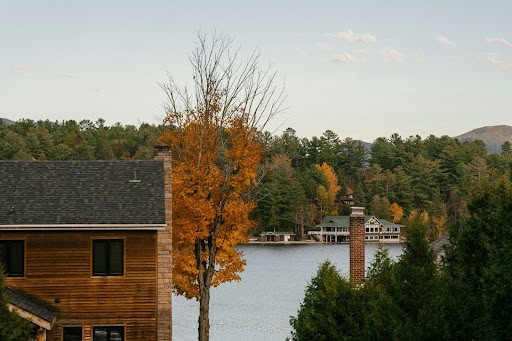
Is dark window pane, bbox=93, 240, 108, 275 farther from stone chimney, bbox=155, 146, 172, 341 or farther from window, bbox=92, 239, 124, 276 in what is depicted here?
stone chimney, bbox=155, 146, 172, 341

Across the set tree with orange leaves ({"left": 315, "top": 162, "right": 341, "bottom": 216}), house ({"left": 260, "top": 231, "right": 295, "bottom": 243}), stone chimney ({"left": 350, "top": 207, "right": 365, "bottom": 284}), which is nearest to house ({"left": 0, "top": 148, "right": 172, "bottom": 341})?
stone chimney ({"left": 350, "top": 207, "right": 365, "bottom": 284})

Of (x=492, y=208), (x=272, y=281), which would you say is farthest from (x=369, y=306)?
(x=272, y=281)

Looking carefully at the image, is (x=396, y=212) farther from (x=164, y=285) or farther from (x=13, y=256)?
(x=13, y=256)

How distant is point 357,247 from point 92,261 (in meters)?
11.6

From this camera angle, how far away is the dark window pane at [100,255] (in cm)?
3111

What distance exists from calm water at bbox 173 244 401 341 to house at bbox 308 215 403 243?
53530mm

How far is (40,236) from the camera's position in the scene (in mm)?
30844

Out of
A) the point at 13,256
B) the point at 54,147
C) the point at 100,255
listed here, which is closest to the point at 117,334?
the point at 100,255

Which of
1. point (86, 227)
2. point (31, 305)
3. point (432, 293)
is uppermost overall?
point (86, 227)

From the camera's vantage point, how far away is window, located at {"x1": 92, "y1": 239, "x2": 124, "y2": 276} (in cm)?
3111

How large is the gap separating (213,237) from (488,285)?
20356 mm

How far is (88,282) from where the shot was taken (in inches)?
1221

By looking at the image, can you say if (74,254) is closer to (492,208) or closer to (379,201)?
(492,208)

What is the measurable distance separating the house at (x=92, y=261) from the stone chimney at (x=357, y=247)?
8909 mm
